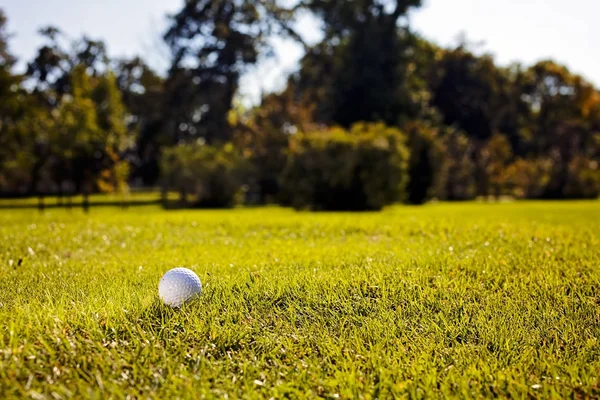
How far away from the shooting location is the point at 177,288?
4.90 meters

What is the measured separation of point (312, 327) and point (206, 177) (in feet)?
80.1

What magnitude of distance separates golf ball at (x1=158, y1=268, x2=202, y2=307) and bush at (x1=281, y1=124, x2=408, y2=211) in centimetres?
1656

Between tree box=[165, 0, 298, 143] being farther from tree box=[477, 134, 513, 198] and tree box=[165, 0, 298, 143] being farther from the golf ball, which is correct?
the golf ball

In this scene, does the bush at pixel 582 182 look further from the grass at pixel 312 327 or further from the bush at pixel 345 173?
the grass at pixel 312 327

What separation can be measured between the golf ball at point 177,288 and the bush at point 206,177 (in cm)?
2343

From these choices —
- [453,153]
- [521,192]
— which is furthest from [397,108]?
[521,192]

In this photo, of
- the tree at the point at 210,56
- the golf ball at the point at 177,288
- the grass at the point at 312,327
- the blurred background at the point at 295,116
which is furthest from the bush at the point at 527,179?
the golf ball at the point at 177,288

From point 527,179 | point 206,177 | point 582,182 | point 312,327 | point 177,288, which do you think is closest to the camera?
point 312,327

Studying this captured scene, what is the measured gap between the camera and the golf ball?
16.1 ft

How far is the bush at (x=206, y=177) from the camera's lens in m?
28.2

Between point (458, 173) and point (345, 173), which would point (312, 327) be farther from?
point (458, 173)

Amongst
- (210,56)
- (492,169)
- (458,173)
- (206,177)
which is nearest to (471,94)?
(492,169)

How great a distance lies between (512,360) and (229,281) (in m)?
2.77

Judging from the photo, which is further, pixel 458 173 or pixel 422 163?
pixel 458 173
